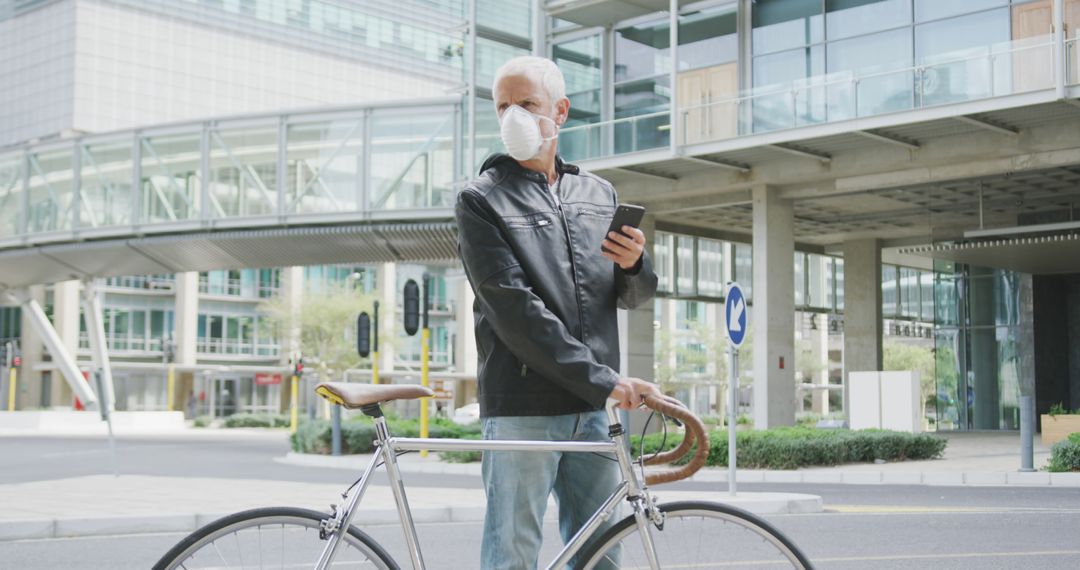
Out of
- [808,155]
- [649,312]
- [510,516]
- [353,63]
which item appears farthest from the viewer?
[353,63]

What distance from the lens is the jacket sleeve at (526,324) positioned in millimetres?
3510

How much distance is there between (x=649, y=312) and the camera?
108 ft

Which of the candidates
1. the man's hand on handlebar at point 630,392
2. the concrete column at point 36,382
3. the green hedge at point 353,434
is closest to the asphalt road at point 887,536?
the man's hand on handlebar at point 630,392

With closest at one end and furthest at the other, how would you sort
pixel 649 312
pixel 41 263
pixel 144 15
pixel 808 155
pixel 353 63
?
pixel 808 155 → pixel 649 312 → pixel 41 263 → pixel 144 15 → pixel 353 63

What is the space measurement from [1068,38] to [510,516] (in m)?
22.2

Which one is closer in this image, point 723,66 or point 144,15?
point 723,66

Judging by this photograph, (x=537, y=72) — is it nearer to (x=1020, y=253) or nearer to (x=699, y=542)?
(x=699, y=542)

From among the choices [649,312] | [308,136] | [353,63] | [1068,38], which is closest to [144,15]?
[353,63]

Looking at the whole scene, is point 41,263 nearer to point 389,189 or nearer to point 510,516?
point 389,189

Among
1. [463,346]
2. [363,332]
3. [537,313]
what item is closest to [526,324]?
[537,313]

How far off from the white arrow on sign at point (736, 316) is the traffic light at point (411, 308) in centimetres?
841

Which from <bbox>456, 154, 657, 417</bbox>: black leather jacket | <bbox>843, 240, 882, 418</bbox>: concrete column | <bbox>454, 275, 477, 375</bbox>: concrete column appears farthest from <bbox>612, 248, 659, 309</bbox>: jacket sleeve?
<bbox>454, 275, 477, 375</bbox>: concrete column

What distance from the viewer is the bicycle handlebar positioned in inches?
136

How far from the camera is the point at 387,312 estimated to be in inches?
3095
